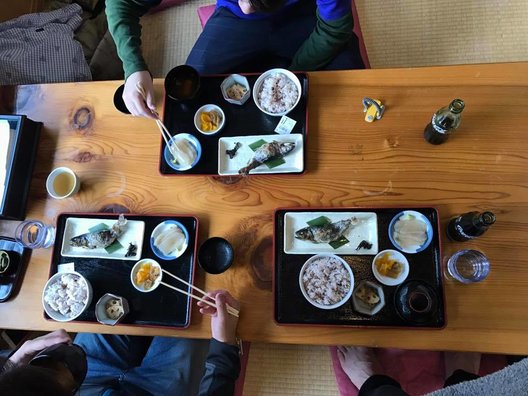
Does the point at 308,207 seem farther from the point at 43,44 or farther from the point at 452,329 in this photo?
the point at 43,44

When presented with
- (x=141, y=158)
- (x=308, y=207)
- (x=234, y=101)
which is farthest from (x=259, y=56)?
(x=308, y=207)

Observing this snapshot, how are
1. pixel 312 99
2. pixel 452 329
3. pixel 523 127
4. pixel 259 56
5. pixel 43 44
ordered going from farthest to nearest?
pixel 43 44 < pixel 259 56 < pixel 312 99 < pixel 523 127 < pixel 452 329

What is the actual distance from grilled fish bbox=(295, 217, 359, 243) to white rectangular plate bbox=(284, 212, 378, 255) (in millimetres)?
13

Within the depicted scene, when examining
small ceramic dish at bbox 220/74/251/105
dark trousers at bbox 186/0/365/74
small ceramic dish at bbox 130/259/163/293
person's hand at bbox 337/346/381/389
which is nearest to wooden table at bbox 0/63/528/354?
small ceramic dish at bbox 130/259/163/293

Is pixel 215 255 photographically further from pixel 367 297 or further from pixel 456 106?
pixel 456 106

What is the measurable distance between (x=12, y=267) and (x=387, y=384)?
1.45 meters

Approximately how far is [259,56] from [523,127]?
3.96 ft

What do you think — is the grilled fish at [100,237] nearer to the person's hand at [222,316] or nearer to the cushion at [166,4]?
the person's hand at [222,316]

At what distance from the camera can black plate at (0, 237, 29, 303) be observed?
4.64ft

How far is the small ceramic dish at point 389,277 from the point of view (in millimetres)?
1255

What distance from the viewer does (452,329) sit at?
120 cm

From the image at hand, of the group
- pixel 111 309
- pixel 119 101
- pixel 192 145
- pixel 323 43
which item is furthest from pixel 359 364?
pixel 119 101

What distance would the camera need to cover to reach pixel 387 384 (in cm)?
142

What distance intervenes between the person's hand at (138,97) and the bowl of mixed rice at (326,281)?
2.72 feet
